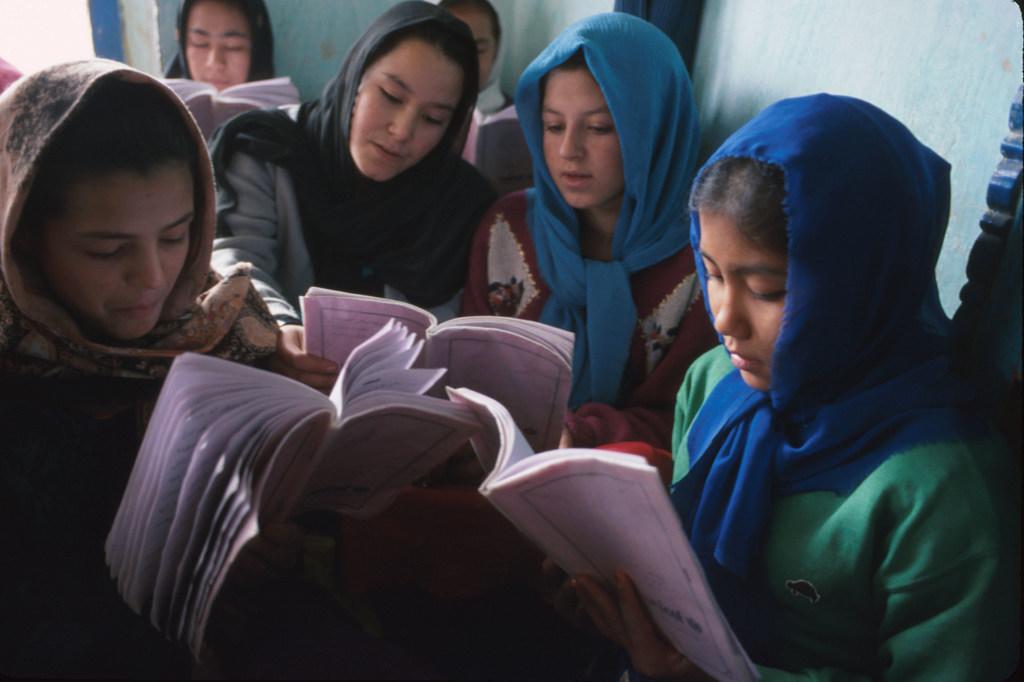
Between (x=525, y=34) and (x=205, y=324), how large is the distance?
2.09 metres

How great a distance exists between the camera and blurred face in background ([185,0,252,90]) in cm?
245

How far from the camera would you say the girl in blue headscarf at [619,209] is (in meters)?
1.34

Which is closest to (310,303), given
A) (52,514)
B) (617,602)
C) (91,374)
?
(91,374)

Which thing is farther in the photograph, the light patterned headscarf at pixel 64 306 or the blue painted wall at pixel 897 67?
the blue painted wall at pixel 897 67

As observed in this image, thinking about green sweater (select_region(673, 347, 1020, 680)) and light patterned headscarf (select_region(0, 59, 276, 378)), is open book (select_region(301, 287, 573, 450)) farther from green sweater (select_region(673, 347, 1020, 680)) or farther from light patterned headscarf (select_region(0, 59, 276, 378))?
green sweater (select_region(673, 347, 1020, 680))

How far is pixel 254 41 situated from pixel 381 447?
7.44 feet

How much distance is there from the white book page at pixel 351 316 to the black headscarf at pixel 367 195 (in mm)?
656

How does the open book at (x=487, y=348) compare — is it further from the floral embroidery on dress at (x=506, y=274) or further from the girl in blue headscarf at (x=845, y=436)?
the floral embroidery on dress at (x=506, y=274)

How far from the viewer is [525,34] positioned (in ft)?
8.79

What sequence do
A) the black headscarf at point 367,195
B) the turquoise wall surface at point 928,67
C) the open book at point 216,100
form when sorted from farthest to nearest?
the open book at point 216,100
the black headscarf at point 367,195
the turquoise wall surface at point 928,67

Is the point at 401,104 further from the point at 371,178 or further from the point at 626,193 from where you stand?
the point at 626,193

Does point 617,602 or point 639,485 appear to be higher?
point 639,485

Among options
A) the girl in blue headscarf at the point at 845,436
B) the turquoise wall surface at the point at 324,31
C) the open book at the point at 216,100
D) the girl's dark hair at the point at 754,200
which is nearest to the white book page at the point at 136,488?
the girl in blue headscarf at the point at 845,436

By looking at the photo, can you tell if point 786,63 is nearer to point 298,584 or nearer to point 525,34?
point 298,584
